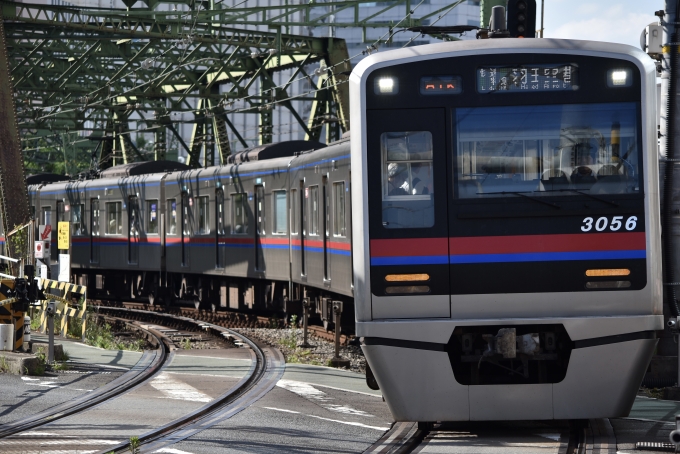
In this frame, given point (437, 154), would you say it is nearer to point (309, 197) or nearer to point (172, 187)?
point (309, 197)

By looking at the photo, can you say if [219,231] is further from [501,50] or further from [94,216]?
[501,50]

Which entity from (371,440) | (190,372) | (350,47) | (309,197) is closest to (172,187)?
(309,197)

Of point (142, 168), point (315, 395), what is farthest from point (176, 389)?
point (142, 168)

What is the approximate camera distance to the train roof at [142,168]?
28172mm

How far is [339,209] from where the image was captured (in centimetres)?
1538

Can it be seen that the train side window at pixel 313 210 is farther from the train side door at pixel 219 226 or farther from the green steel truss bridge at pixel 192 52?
the train side door at pixel 219 226

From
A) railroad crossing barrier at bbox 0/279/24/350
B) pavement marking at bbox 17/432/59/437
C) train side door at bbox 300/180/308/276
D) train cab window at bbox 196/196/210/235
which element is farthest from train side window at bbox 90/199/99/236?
pavement marking at bbox 17/432/59/437

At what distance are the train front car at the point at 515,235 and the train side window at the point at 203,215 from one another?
15.8 metres

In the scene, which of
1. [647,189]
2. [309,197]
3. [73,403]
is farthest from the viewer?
[309,197]

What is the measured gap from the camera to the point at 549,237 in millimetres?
7906

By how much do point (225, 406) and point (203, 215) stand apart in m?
14.4

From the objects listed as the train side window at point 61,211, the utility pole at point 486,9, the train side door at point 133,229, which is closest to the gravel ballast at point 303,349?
the utility pole at point 486,9

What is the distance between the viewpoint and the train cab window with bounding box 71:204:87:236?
2973 centimetres

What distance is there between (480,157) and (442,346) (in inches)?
53.0
